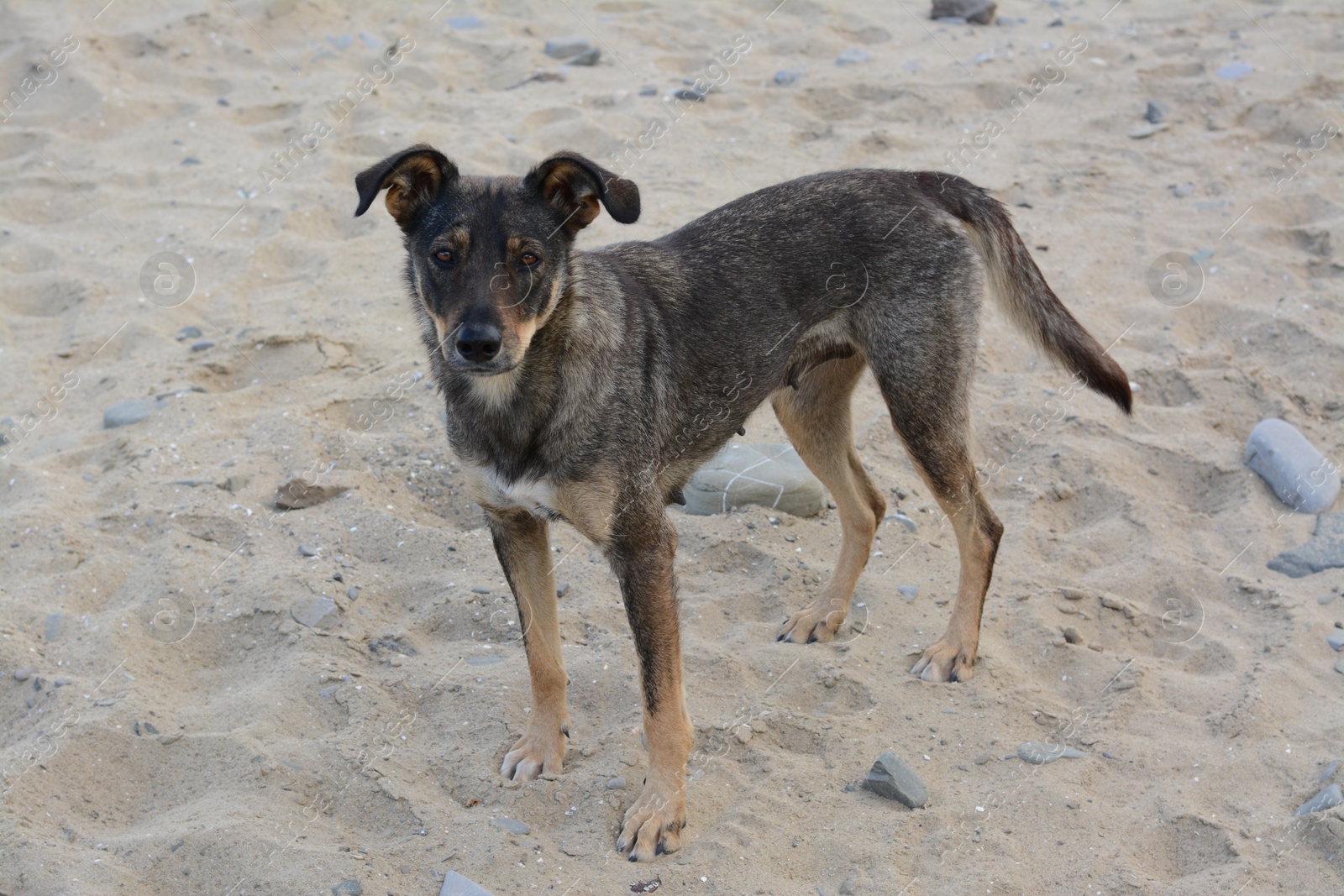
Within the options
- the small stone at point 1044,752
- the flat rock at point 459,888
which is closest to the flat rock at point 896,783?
the small stone at point 1044,752

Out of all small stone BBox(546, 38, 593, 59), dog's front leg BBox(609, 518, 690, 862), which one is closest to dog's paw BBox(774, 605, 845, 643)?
dog's front leg BBox(609, 518, 690, 862)

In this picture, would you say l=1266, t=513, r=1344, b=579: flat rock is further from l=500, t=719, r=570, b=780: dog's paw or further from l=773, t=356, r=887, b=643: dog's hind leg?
l=500, t=719, r=570, b=780: dog's paw

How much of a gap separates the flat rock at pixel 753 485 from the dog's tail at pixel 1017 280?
1251 mm

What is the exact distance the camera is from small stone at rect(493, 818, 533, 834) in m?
4.01

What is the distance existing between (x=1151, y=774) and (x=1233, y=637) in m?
0.93

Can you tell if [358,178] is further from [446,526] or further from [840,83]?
[840,83]

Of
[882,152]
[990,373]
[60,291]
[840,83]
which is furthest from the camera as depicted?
[840,83]

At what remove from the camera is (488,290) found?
3.78m

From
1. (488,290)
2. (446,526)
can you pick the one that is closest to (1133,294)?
(446,526)

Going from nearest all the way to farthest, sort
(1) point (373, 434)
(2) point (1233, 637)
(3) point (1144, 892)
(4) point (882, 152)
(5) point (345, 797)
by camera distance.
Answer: (3) point (1144, 892), (5) point (345, 797), (2) point (1233, 637), (1) point (373, 434), (4) point (882, 152)

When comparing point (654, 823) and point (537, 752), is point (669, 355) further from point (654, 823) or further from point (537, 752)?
point (654, 823)

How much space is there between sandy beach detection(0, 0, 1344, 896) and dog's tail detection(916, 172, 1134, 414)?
3.15 ft

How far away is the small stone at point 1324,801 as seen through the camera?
3.84 m

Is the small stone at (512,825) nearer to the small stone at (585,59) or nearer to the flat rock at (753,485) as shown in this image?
the flat rock at (753,485)
